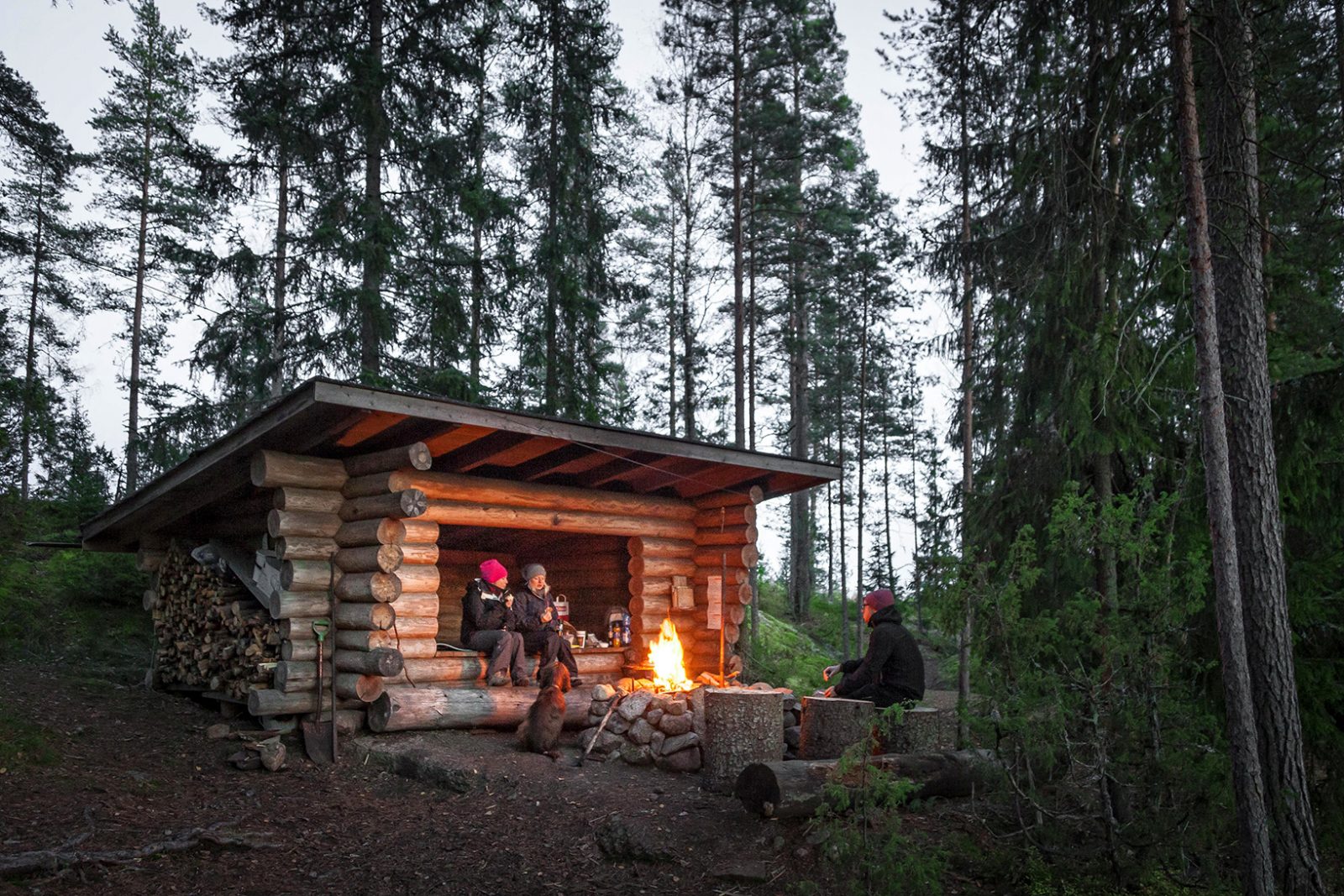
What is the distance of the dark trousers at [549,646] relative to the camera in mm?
10000

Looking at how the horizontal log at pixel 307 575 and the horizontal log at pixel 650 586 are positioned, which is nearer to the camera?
the horizontal log at pixel 307 575

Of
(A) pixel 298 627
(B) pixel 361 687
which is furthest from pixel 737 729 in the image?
(A) pixel 298 627

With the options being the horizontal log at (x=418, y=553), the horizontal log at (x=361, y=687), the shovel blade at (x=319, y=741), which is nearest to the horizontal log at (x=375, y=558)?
the horizontal log at (x=418, y=553)

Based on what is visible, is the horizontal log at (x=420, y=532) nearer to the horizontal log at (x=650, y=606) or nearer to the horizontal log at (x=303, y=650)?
the horizontal log at (x=303, y=650)

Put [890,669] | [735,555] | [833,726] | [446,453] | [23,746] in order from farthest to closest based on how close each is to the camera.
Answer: [735,555], [446,453], [890,669], [833,726], [23,746]

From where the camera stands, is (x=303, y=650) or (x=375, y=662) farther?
(x=303, y=650)

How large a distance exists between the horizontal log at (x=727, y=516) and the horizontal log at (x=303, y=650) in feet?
16.1

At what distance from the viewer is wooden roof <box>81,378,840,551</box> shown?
8.00 meters

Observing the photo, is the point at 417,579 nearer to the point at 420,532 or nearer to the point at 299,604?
the point at 420,532

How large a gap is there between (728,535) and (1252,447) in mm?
6701

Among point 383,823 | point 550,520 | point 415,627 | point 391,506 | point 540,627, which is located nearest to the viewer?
point 383,823

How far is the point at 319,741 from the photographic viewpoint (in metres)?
8.35

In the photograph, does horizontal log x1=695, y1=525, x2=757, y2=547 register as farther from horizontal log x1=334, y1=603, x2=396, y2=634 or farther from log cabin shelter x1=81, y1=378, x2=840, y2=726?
horizontal log x1=334, y1=603, x2=396, y2=634

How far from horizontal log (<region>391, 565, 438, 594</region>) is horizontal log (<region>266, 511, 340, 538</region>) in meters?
0.87
